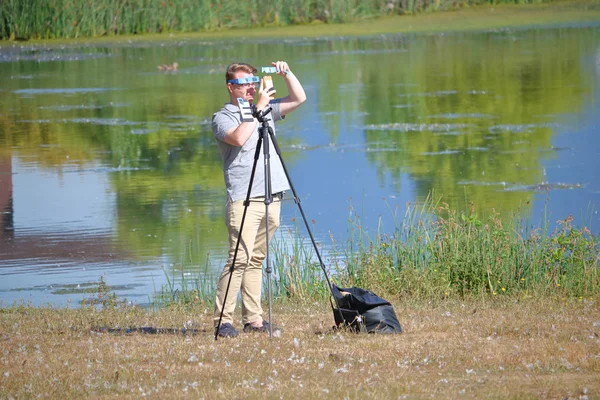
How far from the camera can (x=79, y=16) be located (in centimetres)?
3650

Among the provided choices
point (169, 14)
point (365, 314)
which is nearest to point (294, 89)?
point (365, 314)

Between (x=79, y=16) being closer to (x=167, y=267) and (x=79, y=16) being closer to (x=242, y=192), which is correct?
(x=167, y=267)

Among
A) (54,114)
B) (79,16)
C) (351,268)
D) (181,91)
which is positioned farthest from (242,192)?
(79,16)

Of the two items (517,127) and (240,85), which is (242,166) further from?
(517,127)

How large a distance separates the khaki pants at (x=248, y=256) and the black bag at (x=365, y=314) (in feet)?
1.73

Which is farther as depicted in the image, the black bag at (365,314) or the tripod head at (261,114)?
the black bag at (365,314)

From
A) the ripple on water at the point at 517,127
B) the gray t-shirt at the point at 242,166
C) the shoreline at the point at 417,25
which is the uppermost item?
the shoreline at the point at 417,25

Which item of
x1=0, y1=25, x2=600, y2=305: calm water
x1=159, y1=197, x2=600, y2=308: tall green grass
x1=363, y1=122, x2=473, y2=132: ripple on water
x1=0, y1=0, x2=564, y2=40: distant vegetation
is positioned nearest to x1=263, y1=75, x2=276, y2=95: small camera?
x1=159, y1=197, x2=600, y2=308: tall green grass

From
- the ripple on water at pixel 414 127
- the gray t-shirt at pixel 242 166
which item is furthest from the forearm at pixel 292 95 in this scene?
the ripple on water at pixel 414 127

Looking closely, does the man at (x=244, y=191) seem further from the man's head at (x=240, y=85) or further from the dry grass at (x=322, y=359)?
the dry grass at (x=322, y=359)

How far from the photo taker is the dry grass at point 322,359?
5703mm

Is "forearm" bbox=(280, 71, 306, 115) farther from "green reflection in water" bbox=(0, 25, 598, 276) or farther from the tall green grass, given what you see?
"green reflection in water" bbox=(0, 25, 598, 276)

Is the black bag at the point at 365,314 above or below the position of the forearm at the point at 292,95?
below

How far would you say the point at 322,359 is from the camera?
6340 millimetres
